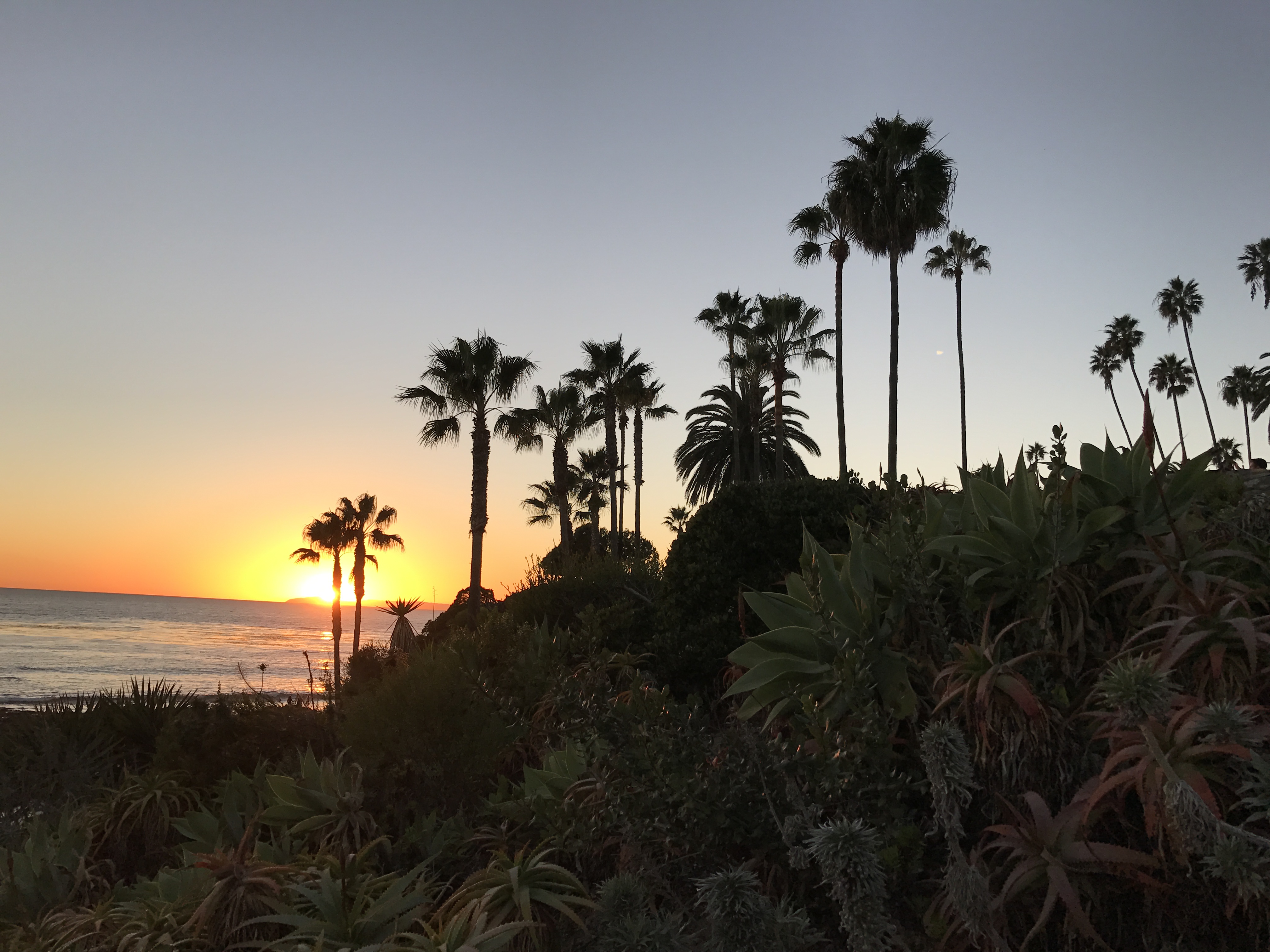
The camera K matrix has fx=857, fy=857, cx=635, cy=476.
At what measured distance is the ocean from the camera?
5091 cm

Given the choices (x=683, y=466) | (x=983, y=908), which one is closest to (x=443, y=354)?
(x=683, y=466)

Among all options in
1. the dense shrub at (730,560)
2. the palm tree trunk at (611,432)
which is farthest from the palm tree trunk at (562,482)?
the dense shrub at (730,560)

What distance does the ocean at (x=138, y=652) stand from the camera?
5091 cm

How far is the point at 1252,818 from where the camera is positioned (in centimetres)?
249

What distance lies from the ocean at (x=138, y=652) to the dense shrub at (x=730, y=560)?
6.84 meters

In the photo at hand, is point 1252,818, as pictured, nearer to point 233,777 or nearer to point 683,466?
point 233,777

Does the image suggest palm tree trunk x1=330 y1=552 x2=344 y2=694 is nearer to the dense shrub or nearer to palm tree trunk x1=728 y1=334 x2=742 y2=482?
palm tree trunk x1=728 y1=334 x2=742 y2=482

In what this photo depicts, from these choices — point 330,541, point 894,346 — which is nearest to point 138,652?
point 330,541

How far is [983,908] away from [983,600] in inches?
60.4

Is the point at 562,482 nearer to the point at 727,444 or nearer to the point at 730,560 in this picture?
the point at 727,444

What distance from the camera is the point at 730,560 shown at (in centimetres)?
929

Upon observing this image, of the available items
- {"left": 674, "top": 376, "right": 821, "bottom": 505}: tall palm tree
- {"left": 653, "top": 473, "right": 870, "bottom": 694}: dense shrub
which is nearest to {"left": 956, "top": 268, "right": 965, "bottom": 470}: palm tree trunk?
{"left": 674, "top": 376, "right": 821, "bottom": 505}: tall palm tree

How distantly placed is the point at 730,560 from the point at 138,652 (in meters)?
89.3

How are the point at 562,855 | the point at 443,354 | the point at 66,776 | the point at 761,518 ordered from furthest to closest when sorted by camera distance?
1. the point at 443,354
2. the point at 761,518
3. the point at 66,776
4. the point at 562,855
